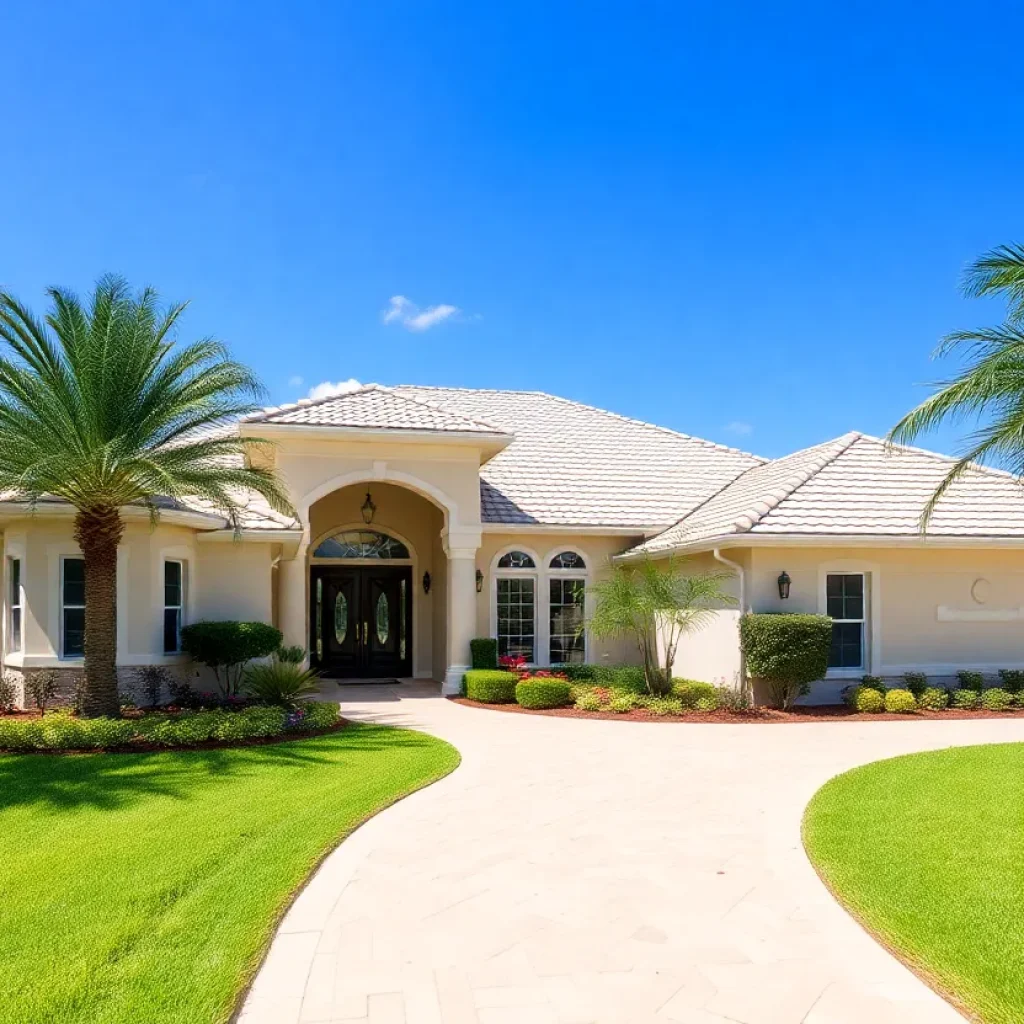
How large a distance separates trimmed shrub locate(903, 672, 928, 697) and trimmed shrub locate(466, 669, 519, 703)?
707cm

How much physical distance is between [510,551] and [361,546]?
425 centimetres

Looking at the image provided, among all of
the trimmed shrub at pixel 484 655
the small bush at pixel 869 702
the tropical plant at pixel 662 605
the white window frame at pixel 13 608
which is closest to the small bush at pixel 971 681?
the small bush at pixel 869 702

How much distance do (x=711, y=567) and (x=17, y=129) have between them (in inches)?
525

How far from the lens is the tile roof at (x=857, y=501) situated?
15484 mm

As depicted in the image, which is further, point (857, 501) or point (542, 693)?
point (857, 501)

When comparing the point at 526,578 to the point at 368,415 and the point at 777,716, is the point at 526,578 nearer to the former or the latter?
the point at 368,415

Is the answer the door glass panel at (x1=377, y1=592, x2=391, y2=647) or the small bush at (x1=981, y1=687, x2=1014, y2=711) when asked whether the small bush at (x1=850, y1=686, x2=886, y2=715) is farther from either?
the door glass panel at (x1=377, y1=592, x2=391, y2=647)

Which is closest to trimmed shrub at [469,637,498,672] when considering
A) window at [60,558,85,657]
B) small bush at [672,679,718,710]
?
small bush at [672,679,718,710]

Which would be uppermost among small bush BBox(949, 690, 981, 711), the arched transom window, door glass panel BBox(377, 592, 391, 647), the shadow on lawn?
the arched transom window

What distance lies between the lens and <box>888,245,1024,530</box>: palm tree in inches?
392

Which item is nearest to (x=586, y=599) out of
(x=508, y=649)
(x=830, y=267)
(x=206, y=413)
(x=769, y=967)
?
(x=508, y=649)

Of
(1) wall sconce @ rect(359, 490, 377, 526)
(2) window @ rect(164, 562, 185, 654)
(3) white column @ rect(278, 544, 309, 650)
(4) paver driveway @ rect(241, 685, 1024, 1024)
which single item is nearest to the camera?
(4) paver driveway @ rect(241, 685, 1024, 1024)

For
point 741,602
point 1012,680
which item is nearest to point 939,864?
point 741,602

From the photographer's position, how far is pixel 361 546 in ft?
71.6
